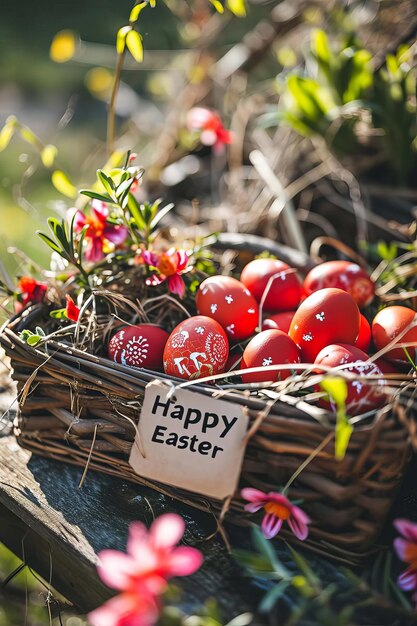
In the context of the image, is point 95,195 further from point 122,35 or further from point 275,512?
point 275,512

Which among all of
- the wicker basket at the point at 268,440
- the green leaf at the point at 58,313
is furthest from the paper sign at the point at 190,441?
the green leaf at the point at 58,313

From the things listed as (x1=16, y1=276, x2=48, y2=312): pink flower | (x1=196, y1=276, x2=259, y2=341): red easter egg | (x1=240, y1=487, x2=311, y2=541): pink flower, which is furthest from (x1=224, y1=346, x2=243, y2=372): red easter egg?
(x1=16, y1=276, x2=48, y2=312): pink flower

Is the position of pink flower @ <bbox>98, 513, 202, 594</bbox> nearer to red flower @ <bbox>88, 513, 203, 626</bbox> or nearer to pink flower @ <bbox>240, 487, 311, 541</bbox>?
red flower @ <bbox>88, 513, 203, 626</bbox>

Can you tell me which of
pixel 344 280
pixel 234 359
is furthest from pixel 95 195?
pixel 344 280

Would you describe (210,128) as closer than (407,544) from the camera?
No

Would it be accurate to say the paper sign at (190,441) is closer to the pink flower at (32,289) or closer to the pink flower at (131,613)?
the pink flower at (131,613)
